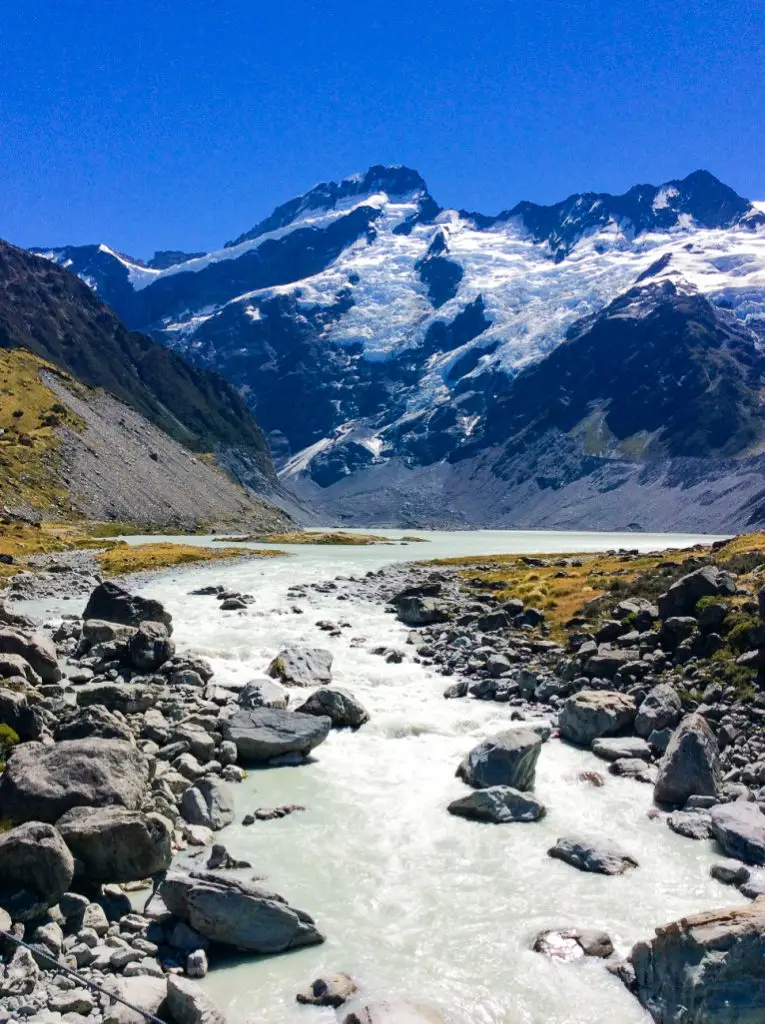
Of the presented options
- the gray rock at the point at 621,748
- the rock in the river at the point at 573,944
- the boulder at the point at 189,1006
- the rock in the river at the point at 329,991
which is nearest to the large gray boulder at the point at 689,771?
the gray rock at the point at 621,748

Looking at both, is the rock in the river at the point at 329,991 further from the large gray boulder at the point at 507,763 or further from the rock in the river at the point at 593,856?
the large gray boulder at the point at 507,763

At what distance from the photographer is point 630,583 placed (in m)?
46.3

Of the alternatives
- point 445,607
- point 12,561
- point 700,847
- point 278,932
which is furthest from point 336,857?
point 12,561

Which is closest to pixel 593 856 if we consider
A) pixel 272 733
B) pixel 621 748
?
pixel 621 748

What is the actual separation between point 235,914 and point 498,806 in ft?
25.8

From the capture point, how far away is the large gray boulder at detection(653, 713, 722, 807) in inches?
756

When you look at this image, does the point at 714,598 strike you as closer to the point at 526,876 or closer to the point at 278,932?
the point at 526,876

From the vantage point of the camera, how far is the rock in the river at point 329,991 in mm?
11919

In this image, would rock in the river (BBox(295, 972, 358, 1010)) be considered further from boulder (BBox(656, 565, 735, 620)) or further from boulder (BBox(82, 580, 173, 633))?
boulder (BBox(82, 580, 173, 633))

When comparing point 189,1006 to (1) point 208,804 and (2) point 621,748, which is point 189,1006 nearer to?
(1) point 208,804

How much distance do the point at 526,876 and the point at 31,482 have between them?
143342mm

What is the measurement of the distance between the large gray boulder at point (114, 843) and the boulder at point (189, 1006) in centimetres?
349

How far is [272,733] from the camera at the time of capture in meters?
22.8

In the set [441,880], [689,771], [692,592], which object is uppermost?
[692,592]
